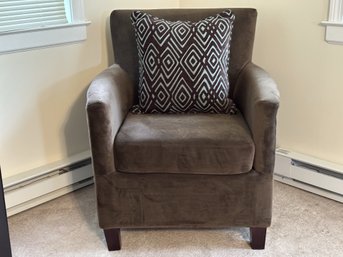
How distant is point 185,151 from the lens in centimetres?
178

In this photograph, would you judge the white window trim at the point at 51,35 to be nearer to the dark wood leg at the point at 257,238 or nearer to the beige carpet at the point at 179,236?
the beige carpet at the point at 179,236

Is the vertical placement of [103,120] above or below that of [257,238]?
above

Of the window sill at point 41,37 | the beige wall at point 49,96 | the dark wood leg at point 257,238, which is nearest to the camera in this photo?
the dark wood leg at point 257,238

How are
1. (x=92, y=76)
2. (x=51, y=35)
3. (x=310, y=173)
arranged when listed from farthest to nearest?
1. (x=92, y=76)
2. (x=310, y=173)
3. (x=51, y=35)

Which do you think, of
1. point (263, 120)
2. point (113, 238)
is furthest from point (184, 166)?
point (113, 238)

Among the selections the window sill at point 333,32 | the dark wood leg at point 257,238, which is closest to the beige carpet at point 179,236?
the dark wood leg at point 257,238

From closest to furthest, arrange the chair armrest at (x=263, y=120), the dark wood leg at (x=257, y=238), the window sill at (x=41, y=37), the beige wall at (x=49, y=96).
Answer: the chair armrest at (x=263, y=120), the dark wood leg at (x=257, y=238), the window sill at (x=41, y=37), the beige wall at (x=49, y=96)

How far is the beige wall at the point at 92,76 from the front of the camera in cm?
220

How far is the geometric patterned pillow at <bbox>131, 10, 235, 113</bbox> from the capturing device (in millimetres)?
2080

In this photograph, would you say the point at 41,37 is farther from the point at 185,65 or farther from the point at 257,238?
the point at 257,238

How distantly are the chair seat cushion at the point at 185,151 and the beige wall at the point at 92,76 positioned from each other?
2.09ft

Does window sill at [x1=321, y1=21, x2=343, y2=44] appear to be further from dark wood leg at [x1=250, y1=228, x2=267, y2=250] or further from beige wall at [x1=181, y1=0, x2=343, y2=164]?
dark wood leg at [x1=250, y1=228, x2=267, y2=250]

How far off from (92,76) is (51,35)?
1.13 ft

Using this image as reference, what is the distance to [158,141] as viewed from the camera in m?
1.79
